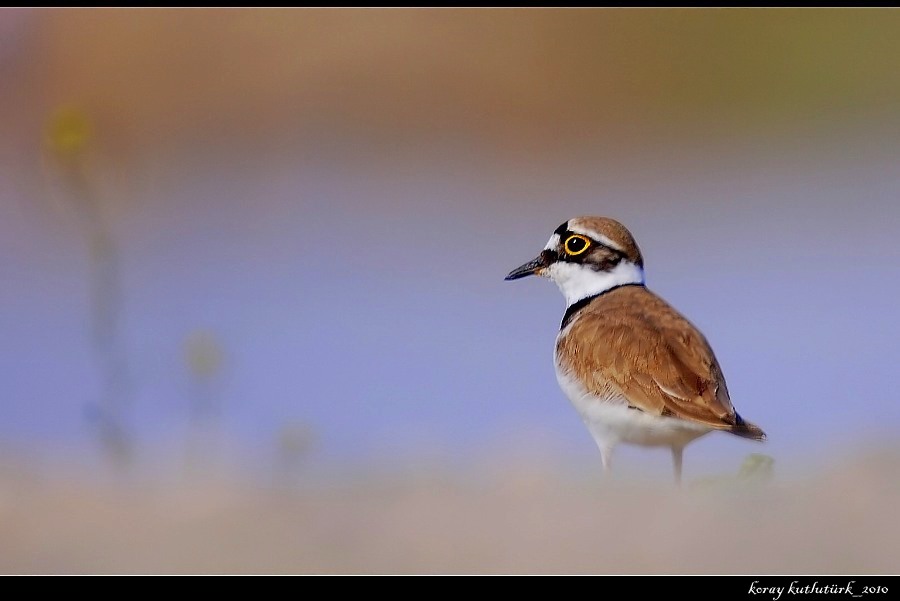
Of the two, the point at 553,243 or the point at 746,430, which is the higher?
the point at 553,243

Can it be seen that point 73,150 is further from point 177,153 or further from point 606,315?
point 177,153

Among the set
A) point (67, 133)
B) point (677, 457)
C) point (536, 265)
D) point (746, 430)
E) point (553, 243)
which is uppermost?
point (67, 133)

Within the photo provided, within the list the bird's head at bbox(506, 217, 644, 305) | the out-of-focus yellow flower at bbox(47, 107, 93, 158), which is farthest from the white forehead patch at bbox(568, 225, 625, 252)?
the out-of-focus yellow flower at bbox(47, 107, 93, 158)

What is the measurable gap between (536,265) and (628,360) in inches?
40.0

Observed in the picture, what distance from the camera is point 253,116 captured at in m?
9.52

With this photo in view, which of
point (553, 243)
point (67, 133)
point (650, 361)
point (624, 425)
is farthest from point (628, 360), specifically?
point (67, 133)

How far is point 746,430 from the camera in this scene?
3.91 metres

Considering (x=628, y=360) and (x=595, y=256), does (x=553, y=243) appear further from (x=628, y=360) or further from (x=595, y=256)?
(x=628, y=360)

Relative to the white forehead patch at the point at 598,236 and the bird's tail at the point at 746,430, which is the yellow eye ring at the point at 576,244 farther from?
the bird's tail at the point at 746,430

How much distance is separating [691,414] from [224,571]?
167cm

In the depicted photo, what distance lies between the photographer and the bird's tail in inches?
153

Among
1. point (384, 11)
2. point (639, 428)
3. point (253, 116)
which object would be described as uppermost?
point (384, 11)

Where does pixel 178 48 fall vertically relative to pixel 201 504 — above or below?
above

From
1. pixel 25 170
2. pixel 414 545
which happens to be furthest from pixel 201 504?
pixel 25 170
